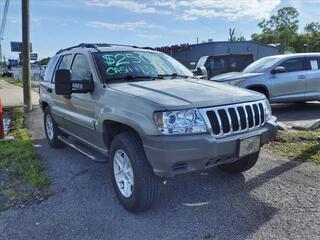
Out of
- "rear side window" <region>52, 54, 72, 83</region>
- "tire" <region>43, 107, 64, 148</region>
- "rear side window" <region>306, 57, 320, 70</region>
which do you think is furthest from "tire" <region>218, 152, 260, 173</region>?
"rear side window" <region>306, 57, 320, 70</region>

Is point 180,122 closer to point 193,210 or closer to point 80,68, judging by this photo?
point 193,210

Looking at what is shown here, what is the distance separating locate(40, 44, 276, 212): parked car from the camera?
3.69 meters

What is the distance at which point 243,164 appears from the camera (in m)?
5.17

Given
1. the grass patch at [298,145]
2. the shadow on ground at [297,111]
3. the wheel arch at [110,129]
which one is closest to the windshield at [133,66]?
the wheel arch at [110,129]

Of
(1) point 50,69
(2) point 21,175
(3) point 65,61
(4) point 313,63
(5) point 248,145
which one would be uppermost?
(4) point 313,63

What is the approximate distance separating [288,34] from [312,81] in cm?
7693

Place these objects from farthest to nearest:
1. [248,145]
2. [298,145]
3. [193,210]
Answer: [298,145], [193,210], [248,145]

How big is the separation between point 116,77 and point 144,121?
4.18 ft

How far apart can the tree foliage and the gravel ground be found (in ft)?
230

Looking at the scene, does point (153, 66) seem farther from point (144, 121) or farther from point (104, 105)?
point (144, 121)

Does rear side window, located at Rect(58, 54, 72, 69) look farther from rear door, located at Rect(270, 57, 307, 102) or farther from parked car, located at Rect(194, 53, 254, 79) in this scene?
parked car, located at Rect(194, 53, 254, 79)

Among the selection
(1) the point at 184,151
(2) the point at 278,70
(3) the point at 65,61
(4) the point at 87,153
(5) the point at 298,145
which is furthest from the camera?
(2) the point at 278,70

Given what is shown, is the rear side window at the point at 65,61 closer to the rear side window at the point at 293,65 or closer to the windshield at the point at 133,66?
the windshield at the point at 133,66

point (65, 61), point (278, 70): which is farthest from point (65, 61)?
point (278, 70)
